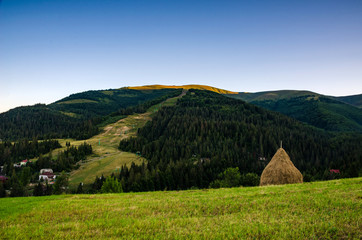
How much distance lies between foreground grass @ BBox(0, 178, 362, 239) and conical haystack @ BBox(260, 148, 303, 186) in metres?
17.5

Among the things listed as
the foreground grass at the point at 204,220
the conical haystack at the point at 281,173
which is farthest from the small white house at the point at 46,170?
the conical haystack at the point at 281,173

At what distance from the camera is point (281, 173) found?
32281 mm

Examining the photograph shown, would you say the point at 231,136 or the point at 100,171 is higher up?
the point at 231,136

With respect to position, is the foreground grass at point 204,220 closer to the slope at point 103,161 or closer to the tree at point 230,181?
the tree at point 230,181

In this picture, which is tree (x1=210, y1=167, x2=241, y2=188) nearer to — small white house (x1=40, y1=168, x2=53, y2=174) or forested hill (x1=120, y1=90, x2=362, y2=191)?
forested hill (x1=120, y1=90, x2=362, y2=191)

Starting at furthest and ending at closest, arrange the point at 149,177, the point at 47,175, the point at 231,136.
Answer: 1. the point at 231,136
2. the point at 47,175
3. the point at 149,177

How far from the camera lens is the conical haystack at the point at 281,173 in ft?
104

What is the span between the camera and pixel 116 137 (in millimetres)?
188375

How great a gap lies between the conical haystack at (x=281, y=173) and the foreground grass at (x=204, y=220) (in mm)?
17495

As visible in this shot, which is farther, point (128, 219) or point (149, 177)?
point (149, 177)

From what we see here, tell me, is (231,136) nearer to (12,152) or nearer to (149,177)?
(149,177)

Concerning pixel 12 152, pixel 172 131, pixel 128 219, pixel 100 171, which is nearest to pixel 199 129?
pixel 172 131

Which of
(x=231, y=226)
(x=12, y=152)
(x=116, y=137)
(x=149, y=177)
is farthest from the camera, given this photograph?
(x=116, y=137)

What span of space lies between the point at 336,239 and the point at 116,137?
192265 millimetres
